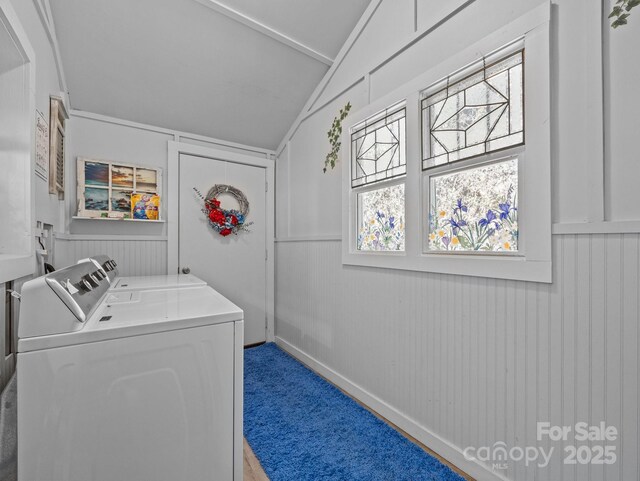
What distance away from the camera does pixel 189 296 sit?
148 cm

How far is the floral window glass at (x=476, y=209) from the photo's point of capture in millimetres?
1360

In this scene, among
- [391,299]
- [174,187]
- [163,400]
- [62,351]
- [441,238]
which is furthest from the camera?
[174,187]

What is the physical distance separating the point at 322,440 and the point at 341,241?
1.30 meters

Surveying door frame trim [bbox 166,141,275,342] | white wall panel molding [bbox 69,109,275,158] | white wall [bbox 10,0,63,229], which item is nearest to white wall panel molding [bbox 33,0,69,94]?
white wall [bbox 10,0,63,229]

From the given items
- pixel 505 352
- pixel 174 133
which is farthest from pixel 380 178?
pixel 174 133

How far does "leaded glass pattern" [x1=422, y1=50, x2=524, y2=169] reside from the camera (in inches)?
52.7

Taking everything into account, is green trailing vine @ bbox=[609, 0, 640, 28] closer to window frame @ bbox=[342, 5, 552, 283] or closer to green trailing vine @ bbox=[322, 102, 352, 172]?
window frame @ bbox=[342, 5, 552, 283]

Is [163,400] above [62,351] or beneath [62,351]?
beneath

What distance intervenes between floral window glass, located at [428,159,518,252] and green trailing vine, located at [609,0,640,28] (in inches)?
20.7

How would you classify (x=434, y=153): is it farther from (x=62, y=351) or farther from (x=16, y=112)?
(x=16, y=112)

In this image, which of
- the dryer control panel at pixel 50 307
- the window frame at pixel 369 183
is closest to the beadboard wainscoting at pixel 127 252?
the dryer control panel at pixel 50 307

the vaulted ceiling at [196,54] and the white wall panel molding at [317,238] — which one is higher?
the vaulted ceiling at [196,54]

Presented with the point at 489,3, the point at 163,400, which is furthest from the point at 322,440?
the point at 489,3

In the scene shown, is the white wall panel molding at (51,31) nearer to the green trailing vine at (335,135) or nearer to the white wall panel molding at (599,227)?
the green trailing vine at (335,135)
